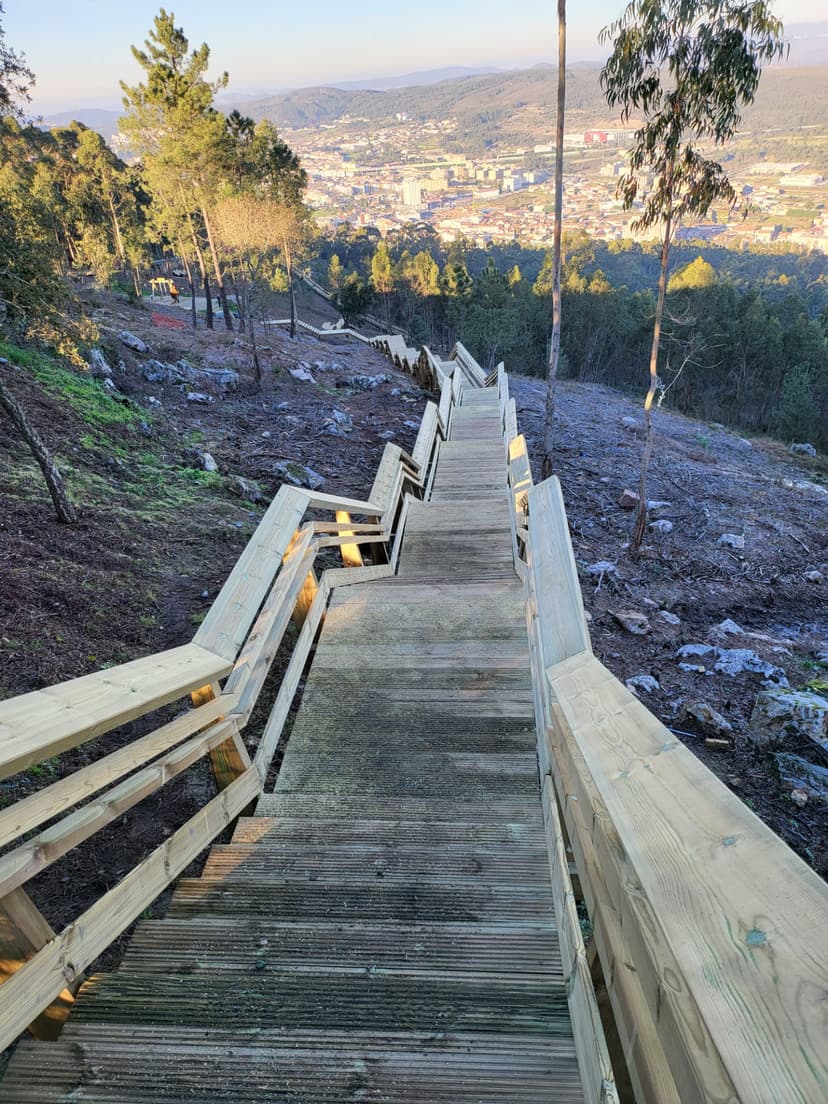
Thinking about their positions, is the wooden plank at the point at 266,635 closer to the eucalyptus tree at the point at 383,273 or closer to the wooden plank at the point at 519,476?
the wooden plank at the point at 519,476

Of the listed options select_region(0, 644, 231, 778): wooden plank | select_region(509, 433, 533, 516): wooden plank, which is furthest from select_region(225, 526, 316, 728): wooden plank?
select_region(509, 433, 533, 516): wooden plank

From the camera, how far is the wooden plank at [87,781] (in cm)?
147

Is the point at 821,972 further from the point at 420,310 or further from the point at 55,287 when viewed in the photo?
the point at 420,310

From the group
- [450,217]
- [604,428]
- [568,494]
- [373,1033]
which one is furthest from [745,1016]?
[450,217]

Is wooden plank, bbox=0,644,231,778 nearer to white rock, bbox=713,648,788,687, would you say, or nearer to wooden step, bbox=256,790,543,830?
wooden step, bbox=256,790,543,830

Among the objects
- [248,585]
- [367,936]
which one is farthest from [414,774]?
[248,585]

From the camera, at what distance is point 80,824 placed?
1674mm

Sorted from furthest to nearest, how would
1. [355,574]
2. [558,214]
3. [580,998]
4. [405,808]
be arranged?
[558,214] → [355,574] → [405,808] → [580,998]

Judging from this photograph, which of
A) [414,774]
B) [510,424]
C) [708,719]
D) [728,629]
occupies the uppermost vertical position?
[414,774]

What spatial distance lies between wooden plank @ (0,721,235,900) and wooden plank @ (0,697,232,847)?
4cm

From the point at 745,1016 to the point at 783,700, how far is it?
203 inches

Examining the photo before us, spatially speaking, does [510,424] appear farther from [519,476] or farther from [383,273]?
[383,273]

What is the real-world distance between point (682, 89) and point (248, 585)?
9753mm

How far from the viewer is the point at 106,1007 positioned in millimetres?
A: 1752
